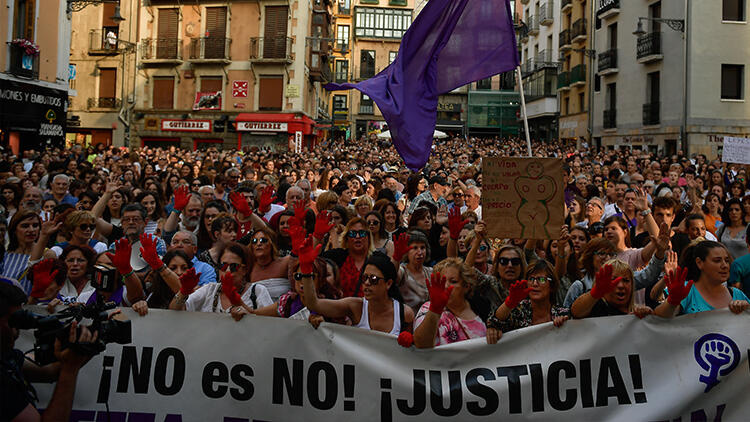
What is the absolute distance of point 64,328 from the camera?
258 cm

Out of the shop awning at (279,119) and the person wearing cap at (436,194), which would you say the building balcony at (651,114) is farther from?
→ the person wearing cap at (436,194)

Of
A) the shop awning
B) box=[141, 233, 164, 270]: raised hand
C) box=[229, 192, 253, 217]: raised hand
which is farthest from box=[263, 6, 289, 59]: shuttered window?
box=[141, 233, 164, 270]: raised hand

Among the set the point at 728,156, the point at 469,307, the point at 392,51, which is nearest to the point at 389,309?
the point at 469,307

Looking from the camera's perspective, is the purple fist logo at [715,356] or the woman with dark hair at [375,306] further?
the woman with dark hair at [375,306]

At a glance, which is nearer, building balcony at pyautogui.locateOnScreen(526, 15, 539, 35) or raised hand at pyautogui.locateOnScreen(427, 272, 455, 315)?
raised hand at pyautogui.locateOnScreen(427, 272, 455, 315)

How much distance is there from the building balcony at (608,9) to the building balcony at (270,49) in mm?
15159

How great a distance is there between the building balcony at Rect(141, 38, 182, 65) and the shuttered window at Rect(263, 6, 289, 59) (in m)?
4.43

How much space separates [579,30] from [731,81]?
1215 cm

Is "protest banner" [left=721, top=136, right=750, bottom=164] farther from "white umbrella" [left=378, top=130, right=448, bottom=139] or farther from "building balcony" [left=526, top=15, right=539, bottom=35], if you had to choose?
"building balcony" [left=526, top=15, right=539, bottom=35]

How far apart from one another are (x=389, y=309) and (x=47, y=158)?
1301cm

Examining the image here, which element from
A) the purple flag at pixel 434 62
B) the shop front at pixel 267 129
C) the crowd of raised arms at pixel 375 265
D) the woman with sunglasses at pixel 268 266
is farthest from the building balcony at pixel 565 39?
the woman with sunglasses at pixel 268 266

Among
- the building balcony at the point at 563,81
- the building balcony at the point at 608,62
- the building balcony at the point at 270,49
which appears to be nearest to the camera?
the building balcony at the point at 608,62

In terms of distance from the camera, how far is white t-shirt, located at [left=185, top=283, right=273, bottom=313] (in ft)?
14.5

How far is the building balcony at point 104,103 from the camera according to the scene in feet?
109
